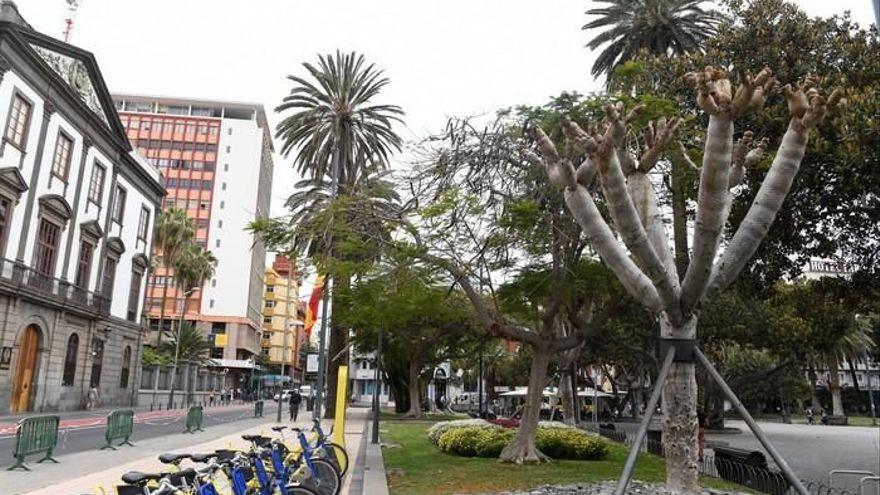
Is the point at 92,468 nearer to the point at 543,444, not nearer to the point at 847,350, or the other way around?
the point at 543,444

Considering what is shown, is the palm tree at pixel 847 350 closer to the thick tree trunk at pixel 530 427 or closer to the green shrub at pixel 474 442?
the green shrub at pixel 474 442

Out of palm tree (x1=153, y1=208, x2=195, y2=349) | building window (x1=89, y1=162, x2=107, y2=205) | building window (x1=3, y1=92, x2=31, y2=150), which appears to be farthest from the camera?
palm tree (x1=153, y1=208, x2=195, y2=349)

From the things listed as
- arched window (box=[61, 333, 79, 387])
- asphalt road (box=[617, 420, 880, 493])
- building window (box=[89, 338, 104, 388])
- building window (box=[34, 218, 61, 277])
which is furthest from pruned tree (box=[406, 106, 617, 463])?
building window (box=[89, 338, 104, 388])

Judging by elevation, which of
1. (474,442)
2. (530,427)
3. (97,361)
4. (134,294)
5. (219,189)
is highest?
(219,189)

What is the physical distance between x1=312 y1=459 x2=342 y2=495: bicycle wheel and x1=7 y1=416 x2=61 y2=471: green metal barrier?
721 centimetres

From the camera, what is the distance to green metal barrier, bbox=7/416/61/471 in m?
13.4

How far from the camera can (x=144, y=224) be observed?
50.2 meters

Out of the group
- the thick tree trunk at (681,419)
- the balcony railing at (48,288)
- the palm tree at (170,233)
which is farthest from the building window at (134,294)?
the thick tree trunk at (681,419)

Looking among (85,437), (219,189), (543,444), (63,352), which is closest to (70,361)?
(63,352)

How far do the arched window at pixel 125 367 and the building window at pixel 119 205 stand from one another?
366 inches

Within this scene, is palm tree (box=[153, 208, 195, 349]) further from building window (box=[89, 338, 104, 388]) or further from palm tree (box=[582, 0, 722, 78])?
palm tree (box=[582, 0, 722, 78])

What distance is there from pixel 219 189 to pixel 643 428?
324 ft

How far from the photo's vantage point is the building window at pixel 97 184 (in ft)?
135

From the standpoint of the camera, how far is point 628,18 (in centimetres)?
2433
